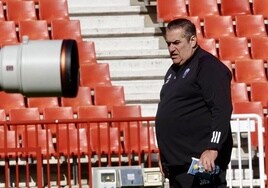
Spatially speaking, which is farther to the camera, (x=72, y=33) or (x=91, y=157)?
(x=72, y=33)

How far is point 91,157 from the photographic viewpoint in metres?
8.93

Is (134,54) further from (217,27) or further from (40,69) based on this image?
(40,69)

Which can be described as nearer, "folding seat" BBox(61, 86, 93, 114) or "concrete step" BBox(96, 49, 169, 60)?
"folding seat" BBox(61, 86, 93, 114)

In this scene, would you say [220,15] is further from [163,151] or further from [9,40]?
[163,151]

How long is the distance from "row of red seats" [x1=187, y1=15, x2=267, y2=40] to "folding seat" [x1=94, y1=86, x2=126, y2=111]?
4.77 ft

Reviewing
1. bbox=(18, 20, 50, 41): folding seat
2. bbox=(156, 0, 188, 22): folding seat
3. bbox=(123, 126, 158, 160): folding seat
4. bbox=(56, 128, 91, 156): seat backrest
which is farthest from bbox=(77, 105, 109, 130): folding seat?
bbox=(156, 0, 188, 22): folding seat

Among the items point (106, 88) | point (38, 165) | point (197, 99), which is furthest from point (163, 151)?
point (106, 88)

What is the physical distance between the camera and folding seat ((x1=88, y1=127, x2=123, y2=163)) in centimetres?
884

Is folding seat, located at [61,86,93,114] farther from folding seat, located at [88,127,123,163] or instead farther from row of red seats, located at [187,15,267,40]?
row of red seats, located at [187,15,267,40]

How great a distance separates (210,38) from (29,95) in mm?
7712

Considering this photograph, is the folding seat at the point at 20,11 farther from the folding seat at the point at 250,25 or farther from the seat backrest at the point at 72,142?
the seat backrest at the point at 72,142

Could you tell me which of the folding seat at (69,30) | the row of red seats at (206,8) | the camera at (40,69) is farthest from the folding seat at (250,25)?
the camera at (40,69)

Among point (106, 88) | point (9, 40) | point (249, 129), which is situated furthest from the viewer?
point (9, 40)

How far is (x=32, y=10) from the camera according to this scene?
37.8 ft
